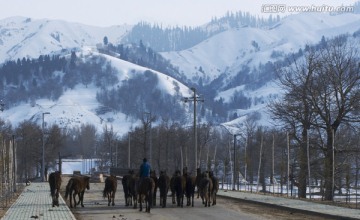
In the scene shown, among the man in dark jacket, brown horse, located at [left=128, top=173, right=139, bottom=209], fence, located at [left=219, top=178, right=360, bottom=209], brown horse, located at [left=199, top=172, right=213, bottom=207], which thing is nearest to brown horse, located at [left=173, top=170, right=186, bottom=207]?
brown horse, located at [left=199, top=172, right=213, bottom=207]

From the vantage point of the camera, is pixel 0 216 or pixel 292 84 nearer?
pixel 0 216

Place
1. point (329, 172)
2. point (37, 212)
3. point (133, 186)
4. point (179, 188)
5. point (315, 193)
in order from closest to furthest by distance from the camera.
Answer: point (37, 212) → point (133, 186) → point (179, 188) → point (329, 172) → point (315, 193)

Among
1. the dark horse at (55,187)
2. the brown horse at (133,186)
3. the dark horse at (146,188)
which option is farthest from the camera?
the brown horse at (133,186)

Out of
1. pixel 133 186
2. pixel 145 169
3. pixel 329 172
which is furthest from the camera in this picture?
pixel 329 172

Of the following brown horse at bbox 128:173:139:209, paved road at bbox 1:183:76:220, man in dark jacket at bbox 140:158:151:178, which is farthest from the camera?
brown horse at bbox 128:173:139:209

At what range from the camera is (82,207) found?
1385 inches

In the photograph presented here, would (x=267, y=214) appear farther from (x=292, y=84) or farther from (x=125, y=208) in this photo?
(x=292, y=84)

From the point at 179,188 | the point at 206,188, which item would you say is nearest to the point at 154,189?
the point at 179,188

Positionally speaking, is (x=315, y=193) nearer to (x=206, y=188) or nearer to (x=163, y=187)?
(x=206, y=188)

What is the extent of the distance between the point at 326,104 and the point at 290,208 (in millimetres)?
17291

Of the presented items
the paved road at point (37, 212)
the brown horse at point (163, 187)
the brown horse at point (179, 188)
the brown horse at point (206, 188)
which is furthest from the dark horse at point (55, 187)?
the brown horse at point (206, 188)

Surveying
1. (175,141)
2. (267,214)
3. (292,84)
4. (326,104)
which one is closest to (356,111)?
(326,104)

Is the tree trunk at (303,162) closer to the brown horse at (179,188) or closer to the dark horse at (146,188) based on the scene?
the brown horse at (179,188)

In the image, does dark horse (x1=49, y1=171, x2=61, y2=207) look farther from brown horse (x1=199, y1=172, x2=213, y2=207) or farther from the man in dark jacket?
brown horse (x1=199, y1=172, x2=213, y2=207)
